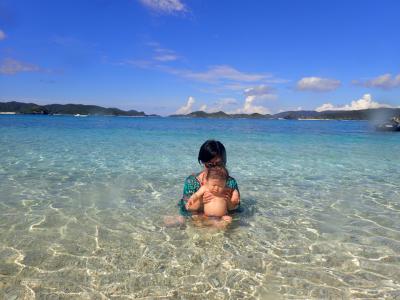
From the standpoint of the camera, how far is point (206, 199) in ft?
21.1

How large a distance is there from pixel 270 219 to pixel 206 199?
1.56 m

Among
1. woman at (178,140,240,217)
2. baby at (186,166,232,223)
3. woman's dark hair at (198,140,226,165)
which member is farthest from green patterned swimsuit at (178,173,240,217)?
woman's dark hair at (198,140,226,165)

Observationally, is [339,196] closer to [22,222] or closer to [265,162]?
[265,162]

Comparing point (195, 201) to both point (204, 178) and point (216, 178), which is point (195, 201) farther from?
point (216, 178)

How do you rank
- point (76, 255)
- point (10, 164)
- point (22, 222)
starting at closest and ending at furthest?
point (76, 255) → point (22, 222) → point (10, 164)

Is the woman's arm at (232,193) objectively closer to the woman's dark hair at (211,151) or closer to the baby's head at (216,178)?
the baby's head at (216,178)

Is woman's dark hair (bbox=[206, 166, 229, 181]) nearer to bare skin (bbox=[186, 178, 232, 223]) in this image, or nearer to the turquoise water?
bare skin (bbox=[186, 178, 232, 223])

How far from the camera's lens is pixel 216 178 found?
630 cm

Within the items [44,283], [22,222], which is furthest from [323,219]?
[22,222]

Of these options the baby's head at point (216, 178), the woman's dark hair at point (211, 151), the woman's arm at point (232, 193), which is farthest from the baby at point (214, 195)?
the woman's dark hair at point (211, 151)

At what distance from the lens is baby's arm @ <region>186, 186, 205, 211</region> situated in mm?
6375

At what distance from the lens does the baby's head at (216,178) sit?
6293mm

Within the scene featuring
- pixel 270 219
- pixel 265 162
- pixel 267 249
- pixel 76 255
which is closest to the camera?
pixel 76 255

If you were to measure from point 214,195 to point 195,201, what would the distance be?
39 cm
